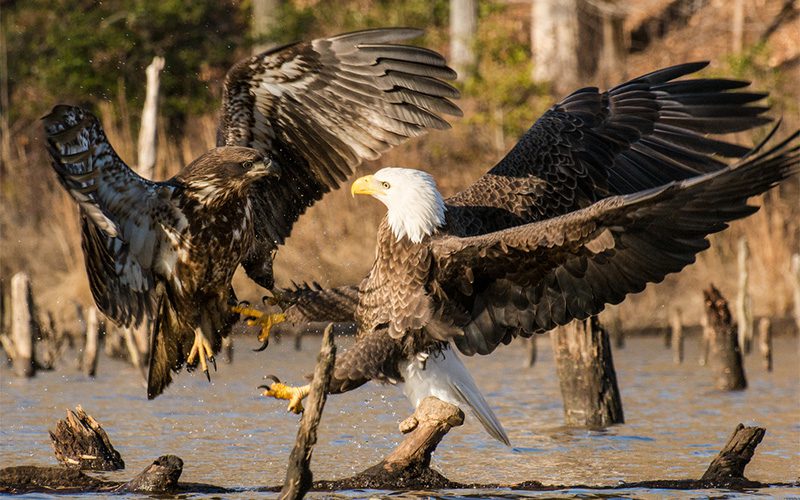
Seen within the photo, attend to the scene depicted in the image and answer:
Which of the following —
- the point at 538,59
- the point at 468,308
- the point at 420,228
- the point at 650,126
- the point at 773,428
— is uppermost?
the point at 538,59

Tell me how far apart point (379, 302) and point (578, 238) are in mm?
1126

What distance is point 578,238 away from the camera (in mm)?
5359

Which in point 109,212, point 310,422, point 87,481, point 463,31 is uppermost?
point 463,31

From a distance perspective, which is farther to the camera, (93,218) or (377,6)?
(377,6)

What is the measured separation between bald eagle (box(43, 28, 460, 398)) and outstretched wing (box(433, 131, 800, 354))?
879mm

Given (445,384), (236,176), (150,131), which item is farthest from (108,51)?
(445,384)

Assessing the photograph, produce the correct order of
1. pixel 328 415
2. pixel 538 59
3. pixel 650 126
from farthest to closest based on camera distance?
pixel 538 59, pixel 328 415, pixel 650 126

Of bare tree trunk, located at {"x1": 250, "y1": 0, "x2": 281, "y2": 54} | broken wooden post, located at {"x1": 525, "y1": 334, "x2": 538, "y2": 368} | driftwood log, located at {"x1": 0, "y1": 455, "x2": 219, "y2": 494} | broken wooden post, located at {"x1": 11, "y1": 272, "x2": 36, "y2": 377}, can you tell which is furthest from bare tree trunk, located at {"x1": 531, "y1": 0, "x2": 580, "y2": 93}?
driftwood log, located at {"x1": 0, "y1": 455, "x2": 219, "y2": 494}

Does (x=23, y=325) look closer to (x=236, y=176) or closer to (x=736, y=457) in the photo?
(x=236, y=176)

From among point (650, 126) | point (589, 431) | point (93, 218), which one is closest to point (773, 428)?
point (589, 431)

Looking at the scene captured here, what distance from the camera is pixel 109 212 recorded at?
5.65 metres

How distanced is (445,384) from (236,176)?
1392mm

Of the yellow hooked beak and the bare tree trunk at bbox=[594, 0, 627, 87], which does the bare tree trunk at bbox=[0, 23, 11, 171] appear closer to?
the bare tree trunk at bbox=[594, 0, 627, 87]

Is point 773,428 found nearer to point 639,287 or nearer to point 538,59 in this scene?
point 639,287
